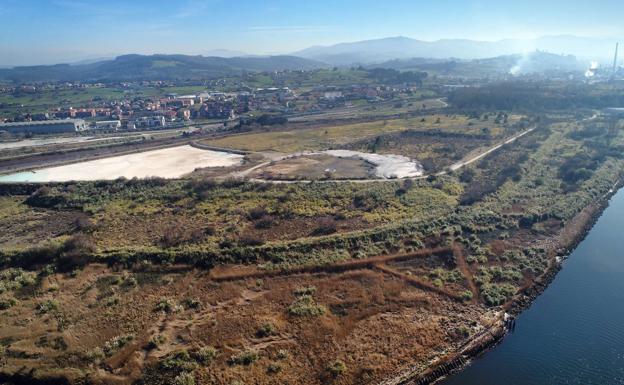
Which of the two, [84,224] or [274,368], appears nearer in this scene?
[274,368]

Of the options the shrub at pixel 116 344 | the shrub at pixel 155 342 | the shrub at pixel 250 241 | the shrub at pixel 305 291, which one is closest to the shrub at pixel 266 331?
the shrub at pixel 305 291

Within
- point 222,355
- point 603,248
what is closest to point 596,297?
point 603,248

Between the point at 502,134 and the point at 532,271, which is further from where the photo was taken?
the point at 502,134

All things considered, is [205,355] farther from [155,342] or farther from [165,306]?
[165,306]

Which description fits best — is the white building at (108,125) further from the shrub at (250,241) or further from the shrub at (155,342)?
the shrub at (155,342)

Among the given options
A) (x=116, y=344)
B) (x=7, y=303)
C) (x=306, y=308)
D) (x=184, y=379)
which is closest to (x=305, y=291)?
(x=306, y=308)

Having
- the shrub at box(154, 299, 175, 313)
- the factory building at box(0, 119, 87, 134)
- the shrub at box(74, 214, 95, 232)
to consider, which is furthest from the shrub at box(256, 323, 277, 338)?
the factory building at box(0, 119, 87, 134)

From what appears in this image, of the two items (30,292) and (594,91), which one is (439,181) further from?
(594,91)
